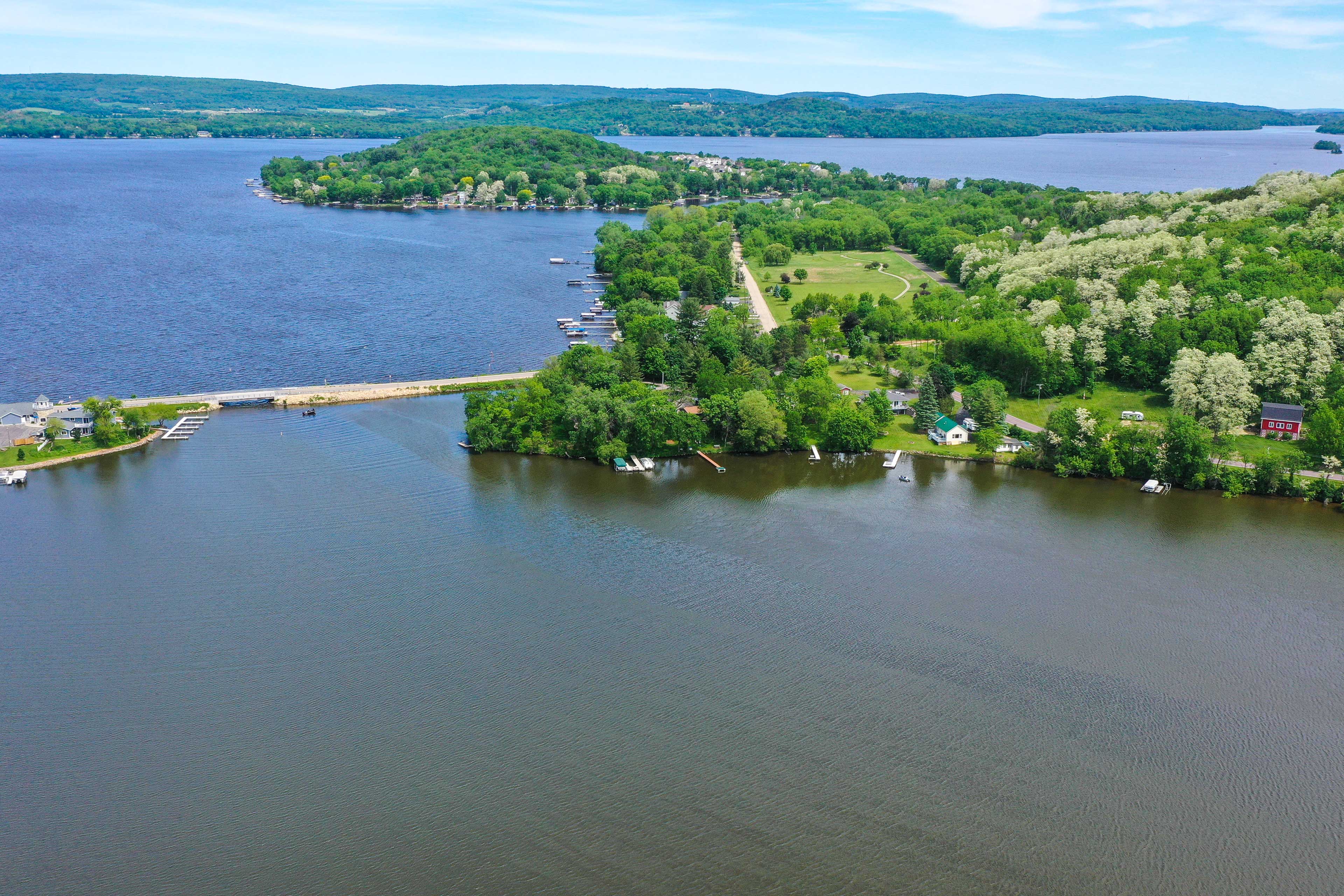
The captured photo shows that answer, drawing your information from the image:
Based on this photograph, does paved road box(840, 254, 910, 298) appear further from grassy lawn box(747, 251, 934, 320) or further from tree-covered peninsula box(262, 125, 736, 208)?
tree-covered peninsula box(262, 125, 736, 208)

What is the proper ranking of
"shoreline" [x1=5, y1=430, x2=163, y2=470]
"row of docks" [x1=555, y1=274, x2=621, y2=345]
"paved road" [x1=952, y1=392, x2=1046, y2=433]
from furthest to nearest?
"row of docks" [x1=555, y1=274, x2=621, y2=345] < "paved road" [x1=952, y1=392, x2=1046, y2=433] < "shoreline" [x1=5, y1=430, x2=163, y2=470]

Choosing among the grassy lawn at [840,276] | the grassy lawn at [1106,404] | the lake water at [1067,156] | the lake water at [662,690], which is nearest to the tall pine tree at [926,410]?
the grassy lawn at [1106,404]

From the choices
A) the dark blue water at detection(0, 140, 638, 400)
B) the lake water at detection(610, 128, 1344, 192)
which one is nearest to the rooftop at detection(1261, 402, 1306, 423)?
the dark blue water at detection(0, 140, 638, 400)

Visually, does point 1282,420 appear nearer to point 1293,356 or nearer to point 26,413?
point 1293,356

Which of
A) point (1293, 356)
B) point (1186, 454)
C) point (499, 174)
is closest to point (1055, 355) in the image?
point (1293, 356)

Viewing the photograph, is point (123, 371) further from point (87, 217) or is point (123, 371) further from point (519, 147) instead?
point (519, 147)

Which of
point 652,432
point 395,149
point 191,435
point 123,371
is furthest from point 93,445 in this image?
point 395,149
